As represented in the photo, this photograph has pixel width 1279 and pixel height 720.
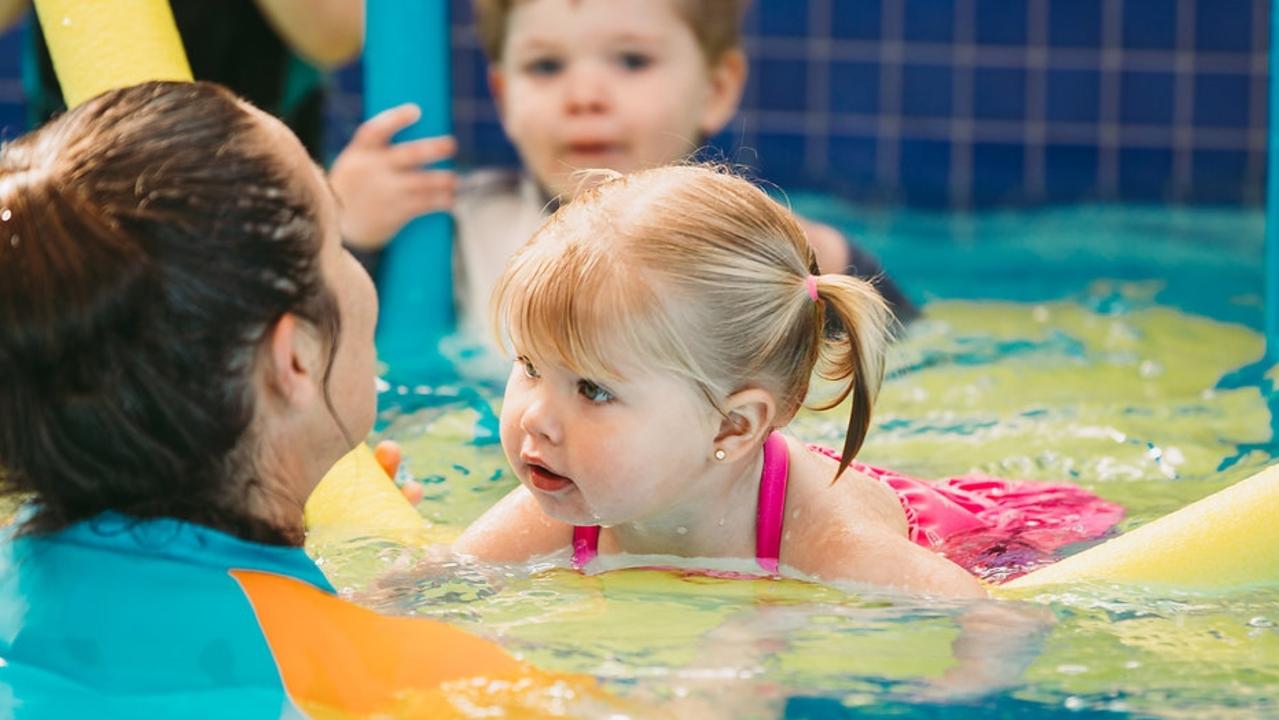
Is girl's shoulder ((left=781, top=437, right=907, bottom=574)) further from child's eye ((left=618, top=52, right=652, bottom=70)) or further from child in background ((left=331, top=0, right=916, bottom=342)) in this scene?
child's eye ((left=618, top=52, right=652, bottom=70))

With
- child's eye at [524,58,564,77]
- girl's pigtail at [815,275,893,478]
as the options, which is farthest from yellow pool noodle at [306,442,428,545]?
child's eye at [524,58,564,77]

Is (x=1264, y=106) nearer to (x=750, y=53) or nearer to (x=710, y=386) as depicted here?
(x=750, y=53)

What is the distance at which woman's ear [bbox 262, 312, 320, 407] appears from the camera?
167cm

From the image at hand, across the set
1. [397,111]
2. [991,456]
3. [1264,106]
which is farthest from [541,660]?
[1264,106]

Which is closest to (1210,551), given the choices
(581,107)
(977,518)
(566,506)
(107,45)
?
(977,518)

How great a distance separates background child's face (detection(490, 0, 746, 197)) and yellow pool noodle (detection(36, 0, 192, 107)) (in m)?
1.34

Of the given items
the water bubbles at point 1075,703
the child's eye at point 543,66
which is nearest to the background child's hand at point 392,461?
the water bubbles at point 1075,703

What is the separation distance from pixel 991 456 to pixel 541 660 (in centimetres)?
136

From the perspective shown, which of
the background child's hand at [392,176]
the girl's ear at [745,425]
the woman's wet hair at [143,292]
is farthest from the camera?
the background child's hand at [392,176]

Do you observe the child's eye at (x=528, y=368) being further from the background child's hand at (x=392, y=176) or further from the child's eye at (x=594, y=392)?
the background child's hand at (x=392, y=176)

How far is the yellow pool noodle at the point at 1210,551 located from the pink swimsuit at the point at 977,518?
0.22 m

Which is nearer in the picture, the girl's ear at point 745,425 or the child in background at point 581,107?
the girl's ear at point 745,425

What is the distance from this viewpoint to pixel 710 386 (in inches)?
83.4

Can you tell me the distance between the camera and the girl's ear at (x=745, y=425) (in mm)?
2160
